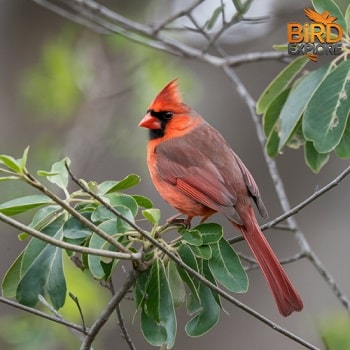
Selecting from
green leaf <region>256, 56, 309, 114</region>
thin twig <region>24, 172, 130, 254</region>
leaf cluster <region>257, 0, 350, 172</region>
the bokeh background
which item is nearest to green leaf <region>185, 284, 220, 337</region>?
thin twig <region>24, 172, 130, 254</region>

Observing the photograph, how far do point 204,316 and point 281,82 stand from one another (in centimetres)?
117

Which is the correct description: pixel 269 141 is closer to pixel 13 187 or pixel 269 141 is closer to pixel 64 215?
pixel 64 215

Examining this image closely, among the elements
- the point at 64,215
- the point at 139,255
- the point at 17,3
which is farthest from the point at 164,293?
the point at 17,3

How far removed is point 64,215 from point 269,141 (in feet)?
3.49

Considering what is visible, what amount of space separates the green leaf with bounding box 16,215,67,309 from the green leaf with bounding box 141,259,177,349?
0.85 ft

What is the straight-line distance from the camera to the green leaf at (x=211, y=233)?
8.13 ft

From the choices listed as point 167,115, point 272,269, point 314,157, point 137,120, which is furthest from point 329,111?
point 137,120

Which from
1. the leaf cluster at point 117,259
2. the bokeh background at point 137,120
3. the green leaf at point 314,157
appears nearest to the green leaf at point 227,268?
the leaf cluster at point 117,259

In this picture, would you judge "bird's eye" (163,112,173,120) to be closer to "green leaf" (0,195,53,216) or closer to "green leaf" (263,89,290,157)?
"green leaf" (263,89,290,157)

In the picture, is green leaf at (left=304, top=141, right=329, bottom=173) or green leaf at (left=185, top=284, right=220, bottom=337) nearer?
green leaf at (left=185, top=284, right=220, bottom=337)

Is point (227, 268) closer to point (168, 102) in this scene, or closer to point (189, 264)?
point (189, 264)

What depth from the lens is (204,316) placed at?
101 inches

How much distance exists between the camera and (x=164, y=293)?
2.46m

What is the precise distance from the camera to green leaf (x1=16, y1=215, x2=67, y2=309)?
2.43 meters
